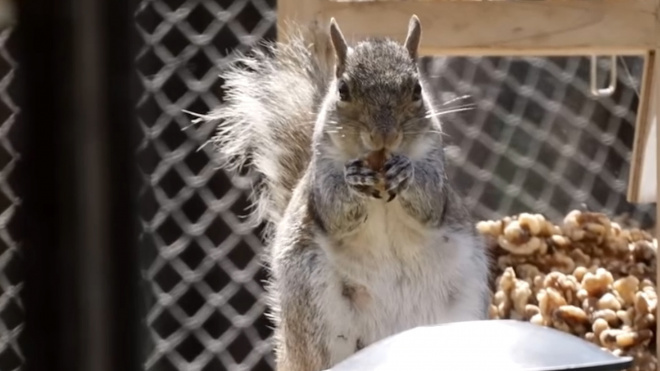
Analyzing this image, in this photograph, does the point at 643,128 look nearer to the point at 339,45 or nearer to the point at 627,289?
the point at 627,289

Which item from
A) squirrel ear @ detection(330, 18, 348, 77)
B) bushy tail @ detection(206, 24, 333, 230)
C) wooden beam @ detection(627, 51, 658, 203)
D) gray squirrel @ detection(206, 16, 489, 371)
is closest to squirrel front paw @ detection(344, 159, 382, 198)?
gray squirrel @ detection(206, 16, 489, 371)

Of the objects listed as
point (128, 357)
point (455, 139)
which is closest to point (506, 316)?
point (455, 139)

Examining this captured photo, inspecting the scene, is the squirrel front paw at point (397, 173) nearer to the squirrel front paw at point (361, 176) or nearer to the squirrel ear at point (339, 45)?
the squirrel front paw at point (361, 176)

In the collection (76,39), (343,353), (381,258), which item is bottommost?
(343,353)

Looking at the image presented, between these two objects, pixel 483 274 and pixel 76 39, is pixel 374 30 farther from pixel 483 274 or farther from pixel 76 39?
pixel 76 39

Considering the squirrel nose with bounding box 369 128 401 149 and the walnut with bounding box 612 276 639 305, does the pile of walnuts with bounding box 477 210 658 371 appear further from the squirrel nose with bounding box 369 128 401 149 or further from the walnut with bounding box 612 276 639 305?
the squirrel nose with bounding box 369 128 401 149

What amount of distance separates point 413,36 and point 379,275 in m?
0.29

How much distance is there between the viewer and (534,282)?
1.49 metres

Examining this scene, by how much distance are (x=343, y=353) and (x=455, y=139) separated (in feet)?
3.65

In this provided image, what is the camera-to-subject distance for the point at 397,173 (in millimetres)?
1191

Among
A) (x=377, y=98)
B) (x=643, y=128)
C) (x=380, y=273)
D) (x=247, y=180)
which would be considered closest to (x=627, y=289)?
(x=643, y=128)

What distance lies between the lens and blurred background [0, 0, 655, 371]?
201 centimetres

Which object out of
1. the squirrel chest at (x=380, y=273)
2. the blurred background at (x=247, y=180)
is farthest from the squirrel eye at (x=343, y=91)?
the blurred background at (x=247, y=180)

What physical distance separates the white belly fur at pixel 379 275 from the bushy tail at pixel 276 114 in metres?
0.23
